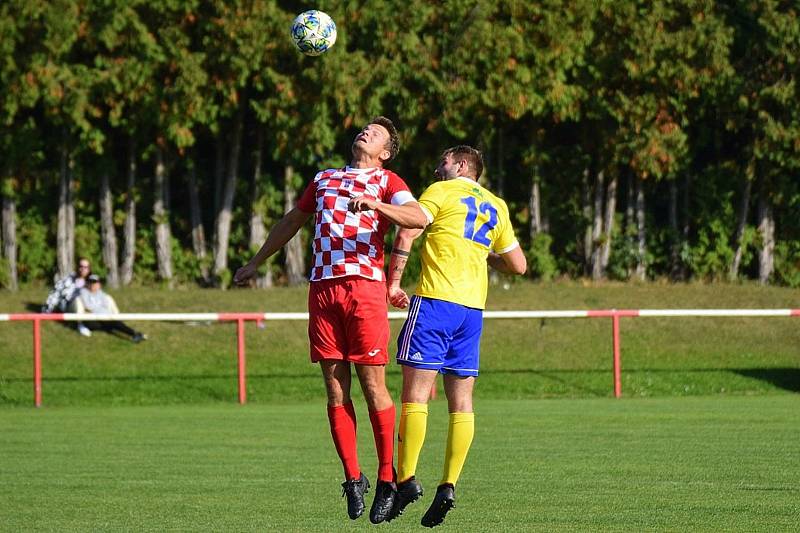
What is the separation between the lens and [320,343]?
714cm

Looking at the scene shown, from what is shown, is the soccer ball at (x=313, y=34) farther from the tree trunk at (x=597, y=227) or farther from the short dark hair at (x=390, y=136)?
the tree trunk at (x=597, y=227)

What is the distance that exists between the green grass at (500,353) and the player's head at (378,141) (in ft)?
32.1

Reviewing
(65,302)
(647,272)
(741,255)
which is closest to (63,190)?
(65,302)

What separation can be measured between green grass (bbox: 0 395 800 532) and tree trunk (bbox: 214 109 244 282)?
7.26 meters

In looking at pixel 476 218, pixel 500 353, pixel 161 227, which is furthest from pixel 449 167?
pixel 161 227

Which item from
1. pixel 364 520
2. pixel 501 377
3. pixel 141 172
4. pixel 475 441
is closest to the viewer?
pixel 364 520

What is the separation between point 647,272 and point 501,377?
633 cm

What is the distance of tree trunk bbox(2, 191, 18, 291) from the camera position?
70.8ft

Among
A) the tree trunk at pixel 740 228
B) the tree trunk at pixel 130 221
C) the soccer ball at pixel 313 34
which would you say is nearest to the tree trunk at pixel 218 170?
the tree trunk at pixel 130 221

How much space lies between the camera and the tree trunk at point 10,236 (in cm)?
2158

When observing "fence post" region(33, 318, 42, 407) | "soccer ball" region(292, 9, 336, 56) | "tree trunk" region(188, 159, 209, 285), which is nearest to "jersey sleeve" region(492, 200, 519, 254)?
"soccer ball" region(292, 9, 336, 56)

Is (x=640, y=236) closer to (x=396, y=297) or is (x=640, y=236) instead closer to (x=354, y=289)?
(x=396, y=297)

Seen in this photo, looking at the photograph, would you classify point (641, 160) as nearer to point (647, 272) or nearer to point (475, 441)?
point (647, 272)

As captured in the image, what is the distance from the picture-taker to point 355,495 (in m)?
7.06
